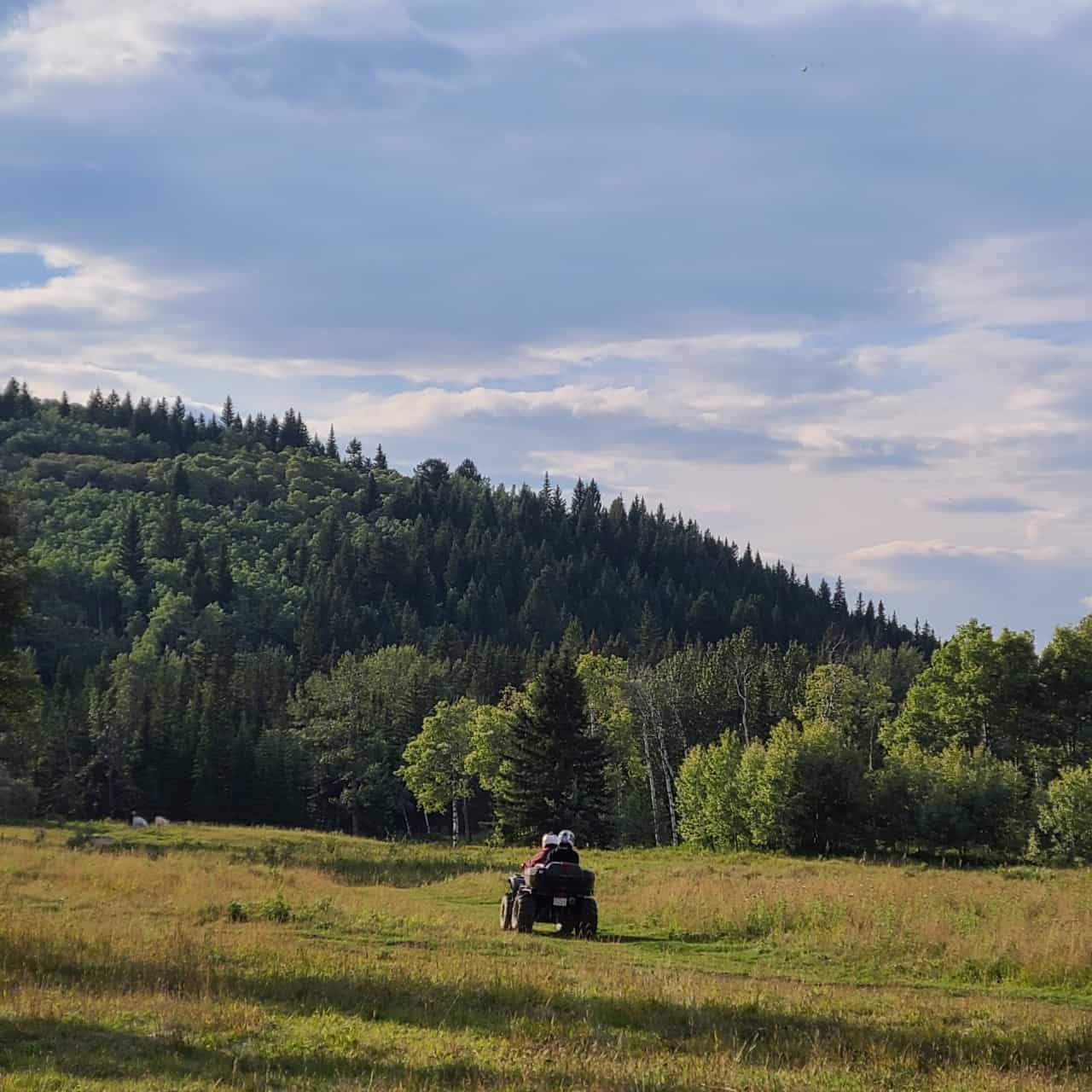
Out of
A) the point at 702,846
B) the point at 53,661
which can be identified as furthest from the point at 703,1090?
the point at 53,661

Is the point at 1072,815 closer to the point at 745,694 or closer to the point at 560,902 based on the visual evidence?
the point at 745,694

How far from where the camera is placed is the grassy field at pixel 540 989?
10156 millimetres

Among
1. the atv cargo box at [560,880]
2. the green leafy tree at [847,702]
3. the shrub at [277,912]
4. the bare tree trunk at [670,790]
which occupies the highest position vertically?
the green leafy tree at [847,702]

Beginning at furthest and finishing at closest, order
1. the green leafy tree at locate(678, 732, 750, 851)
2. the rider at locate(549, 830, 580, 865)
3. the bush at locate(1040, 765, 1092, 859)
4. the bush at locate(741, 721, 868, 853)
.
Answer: the green leafy tree at locate(678, 732, 750, 851) < the bush at locate(741, 721, 868, 853) < the bush at locate(1040, 765, 1092, 859) < the rider at locate(549, 830, 580, 865)

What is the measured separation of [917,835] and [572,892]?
149ft

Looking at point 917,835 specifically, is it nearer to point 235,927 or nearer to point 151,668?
point 235,927

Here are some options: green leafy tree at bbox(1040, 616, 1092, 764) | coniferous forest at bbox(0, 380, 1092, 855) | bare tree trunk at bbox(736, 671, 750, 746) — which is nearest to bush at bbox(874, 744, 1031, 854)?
coniferous forest at bbox(0, 380, 1092, 855)

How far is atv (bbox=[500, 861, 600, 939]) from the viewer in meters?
23.6

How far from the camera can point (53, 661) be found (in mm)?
A: 174125

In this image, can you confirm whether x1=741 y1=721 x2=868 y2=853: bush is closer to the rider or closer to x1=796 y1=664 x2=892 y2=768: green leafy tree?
x1=796 y1=664 x2=892 y2=768: green leafy tree

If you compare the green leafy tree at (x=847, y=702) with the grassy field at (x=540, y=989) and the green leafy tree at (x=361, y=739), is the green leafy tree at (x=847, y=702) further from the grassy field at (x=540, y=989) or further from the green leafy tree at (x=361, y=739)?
the grassy field at (x=540, y=989)

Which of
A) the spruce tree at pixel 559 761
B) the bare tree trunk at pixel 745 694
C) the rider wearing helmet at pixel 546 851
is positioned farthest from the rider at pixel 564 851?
the bare tree trunk at pixel 745 694

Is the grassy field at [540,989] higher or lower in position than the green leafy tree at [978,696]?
lower

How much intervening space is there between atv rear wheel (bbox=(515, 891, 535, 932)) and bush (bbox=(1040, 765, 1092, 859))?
144 ft
